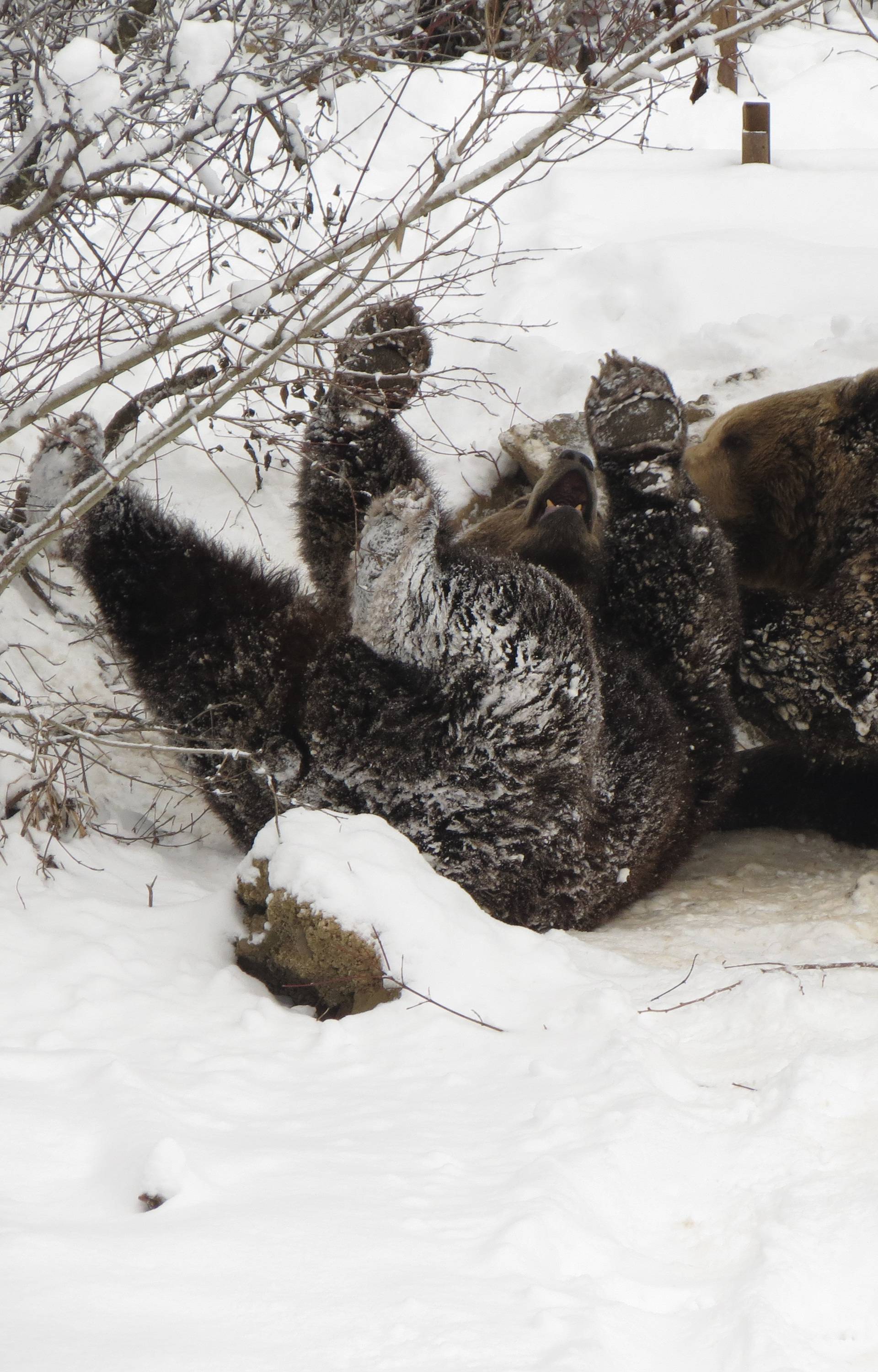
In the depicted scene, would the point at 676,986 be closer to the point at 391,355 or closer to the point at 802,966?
the point at 802,966

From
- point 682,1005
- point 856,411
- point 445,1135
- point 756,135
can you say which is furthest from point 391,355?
point 756,135

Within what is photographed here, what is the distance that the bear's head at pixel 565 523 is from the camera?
14.3ft

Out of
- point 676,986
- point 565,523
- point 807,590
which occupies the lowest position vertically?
point 676,986

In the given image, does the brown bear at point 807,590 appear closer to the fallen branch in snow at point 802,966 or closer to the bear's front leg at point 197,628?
the fallen branch in snow at point 802,966

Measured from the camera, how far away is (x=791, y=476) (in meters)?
4.55

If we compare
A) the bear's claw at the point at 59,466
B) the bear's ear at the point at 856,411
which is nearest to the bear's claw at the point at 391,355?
the bear's claw at the point at 59,466

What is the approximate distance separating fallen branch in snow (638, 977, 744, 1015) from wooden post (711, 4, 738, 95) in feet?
9.32

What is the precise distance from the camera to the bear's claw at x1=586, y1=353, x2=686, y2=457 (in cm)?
448

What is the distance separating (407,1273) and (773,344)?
5.73 m

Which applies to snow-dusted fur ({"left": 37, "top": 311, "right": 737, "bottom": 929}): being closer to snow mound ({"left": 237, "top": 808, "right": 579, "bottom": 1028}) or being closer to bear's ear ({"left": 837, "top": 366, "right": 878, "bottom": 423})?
snow mound ({"left": 237, "top": 808, "right": 579, "bottom": 1028})

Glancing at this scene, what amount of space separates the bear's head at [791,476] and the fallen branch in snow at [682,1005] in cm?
186

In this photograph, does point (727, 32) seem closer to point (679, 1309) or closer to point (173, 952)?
point (173, 952)

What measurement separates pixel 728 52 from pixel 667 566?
2432 mm

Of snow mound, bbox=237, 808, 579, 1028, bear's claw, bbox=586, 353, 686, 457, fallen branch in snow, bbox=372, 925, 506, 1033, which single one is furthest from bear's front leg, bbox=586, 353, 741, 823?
fallen branch in snow, bbox=372, 925, 506, 1033
